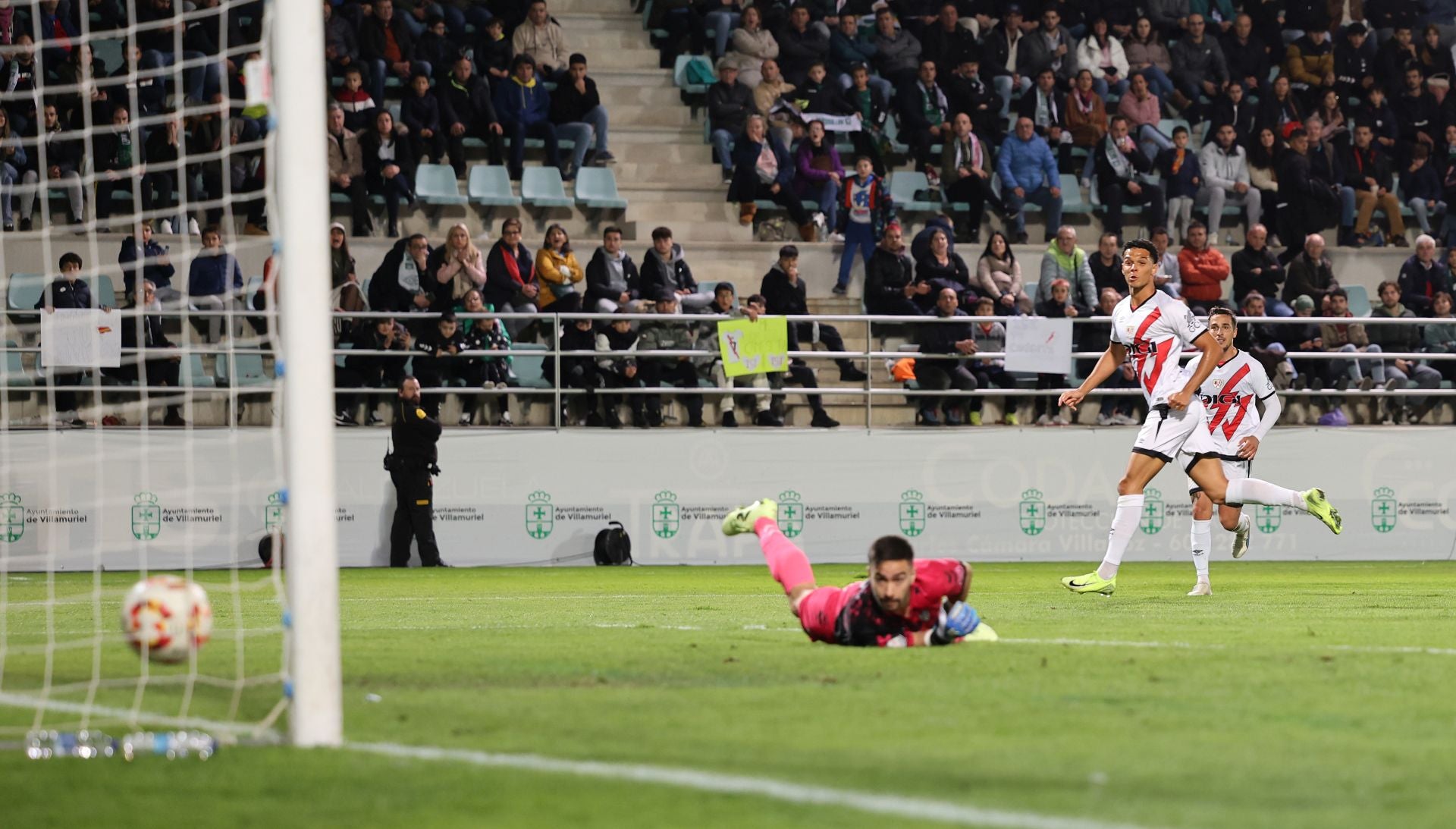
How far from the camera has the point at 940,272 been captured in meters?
22.7

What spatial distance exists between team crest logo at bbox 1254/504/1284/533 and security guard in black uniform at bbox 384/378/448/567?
1011cm

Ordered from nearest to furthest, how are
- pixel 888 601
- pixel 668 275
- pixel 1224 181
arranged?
pixel 888 601 < pixel 668 275 < pixel 1224 181

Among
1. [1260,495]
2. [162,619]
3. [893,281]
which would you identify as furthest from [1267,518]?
[162,619]

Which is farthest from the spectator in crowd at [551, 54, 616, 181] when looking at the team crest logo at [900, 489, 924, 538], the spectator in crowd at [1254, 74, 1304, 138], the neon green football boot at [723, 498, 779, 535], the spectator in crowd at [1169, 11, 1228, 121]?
the neon green football boot at [723, 498, 779, 535]

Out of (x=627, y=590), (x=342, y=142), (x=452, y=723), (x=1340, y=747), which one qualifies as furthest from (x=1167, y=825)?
(x=342, y=142)

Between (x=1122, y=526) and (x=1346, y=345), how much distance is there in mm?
11104

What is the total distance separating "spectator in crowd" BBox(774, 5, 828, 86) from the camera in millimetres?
25703

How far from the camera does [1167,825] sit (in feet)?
13.9

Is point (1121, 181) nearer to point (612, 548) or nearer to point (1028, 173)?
point (1028, 173)

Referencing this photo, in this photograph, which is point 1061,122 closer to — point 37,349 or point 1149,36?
point 1149,36

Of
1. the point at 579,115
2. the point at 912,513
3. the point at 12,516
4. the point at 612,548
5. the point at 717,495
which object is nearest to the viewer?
the point at 12,516

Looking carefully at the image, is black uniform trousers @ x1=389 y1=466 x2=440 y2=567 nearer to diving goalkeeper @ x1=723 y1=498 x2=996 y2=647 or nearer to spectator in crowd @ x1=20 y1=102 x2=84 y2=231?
spectator in crowd @ x1=20 y1=102 x2=84 y2=231

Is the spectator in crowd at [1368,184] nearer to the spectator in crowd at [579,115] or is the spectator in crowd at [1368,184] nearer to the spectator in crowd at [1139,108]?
the spectator in crowd at [1139,108]

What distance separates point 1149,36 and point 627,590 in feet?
53.5
